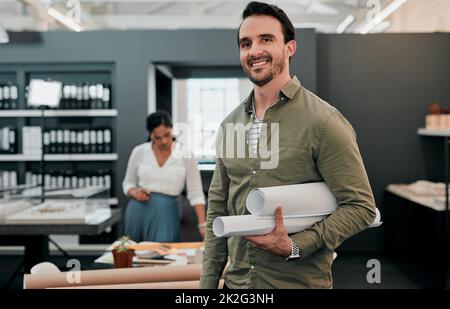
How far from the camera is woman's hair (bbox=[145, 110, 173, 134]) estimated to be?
96.4 inches

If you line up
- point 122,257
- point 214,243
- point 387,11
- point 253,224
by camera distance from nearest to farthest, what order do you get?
1. point 253,224
2. point 387,11
3. point 214,243
4. point 122,257

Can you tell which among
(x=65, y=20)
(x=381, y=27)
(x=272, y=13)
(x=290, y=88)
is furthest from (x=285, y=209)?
(x=65, y=20)

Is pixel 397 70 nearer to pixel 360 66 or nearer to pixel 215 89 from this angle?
pixel 360 66

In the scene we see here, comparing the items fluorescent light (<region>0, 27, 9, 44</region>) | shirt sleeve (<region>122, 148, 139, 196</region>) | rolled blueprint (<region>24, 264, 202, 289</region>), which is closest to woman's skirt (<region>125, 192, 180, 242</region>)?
shirt sleeve (<region>122, 148, 139, 196</region>)

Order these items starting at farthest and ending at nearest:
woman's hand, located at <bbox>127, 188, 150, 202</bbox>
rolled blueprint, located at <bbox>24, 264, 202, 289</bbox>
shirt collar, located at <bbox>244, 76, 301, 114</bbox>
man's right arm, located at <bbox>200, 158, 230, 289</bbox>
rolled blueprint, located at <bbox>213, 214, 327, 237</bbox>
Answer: woman's hand, located at <bbox>127, 188, 150, 202</bbox>, rolled blueprint, located at <bbox>24, 264, 202, 289</bbox>, man's right arm, located at <bbox>200, 158, 230, 289</bbox>, shirt collar, located at <bbox>244, 76, 301, 114</bbox>, rolled blueprint, located at <bbox>213, 214, 327, 237</bbox>

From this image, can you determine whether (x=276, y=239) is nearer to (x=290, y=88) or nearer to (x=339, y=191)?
(x=339, y=191)

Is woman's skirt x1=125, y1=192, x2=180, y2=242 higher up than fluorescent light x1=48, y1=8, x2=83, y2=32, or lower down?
lower down

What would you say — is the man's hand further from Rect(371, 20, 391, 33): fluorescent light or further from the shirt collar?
Rect(371, 20, 391, 33): fluorescent light

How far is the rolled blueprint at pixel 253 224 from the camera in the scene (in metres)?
0.84

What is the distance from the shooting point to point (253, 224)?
2.83 feet

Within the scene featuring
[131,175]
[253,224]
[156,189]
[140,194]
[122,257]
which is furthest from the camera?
[156,189]

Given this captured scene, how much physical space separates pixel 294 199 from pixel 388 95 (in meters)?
0.47

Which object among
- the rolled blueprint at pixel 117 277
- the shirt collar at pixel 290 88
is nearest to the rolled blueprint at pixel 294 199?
the shirt collar at pixel 290 88
